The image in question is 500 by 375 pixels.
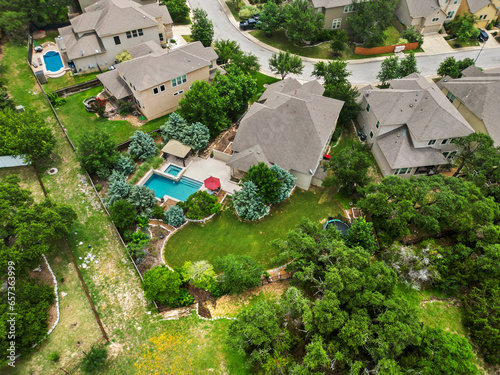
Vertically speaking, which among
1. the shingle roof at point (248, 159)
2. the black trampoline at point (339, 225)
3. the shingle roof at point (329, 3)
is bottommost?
the black trampoline at point (339, 225)

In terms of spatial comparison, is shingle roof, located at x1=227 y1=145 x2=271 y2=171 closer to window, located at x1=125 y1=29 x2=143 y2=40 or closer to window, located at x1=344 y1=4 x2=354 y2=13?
window, located at x1=125 y1=29 x2=143 y2=40

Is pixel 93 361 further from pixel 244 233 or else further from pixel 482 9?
pixel 482 9

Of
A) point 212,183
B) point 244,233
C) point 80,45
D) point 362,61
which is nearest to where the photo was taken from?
point 244,233

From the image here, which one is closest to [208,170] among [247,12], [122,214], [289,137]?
[289,137]

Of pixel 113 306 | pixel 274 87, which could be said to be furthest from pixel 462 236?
pixel 113 306

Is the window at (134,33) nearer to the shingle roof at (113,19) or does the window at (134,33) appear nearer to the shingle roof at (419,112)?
the shingle roof at (113,19)

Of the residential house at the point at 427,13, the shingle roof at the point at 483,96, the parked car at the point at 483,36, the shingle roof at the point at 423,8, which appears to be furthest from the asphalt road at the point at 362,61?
the shingle roof at the point at 483,96
